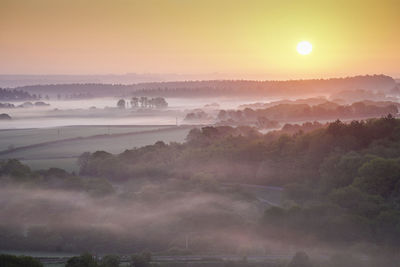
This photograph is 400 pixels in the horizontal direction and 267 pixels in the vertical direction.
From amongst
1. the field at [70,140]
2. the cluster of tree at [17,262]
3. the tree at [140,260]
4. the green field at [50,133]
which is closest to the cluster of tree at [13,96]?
the green field at [50,133]

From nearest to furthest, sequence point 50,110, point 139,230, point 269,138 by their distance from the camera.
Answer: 1. point 139,230
2. point 269,138
3. point 50,110

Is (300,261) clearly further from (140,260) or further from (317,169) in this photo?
(317,169)

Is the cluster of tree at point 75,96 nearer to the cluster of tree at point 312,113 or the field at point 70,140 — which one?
the cluster of tree at point 312,113

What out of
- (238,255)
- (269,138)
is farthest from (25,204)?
(269,138)

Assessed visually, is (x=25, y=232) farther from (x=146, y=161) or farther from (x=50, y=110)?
(x=50, y=110)

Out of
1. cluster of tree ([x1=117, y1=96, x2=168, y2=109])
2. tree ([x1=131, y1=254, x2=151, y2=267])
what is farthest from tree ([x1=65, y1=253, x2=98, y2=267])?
cluster of tree ([x1=117, y1=96, x2=168, y2=109])

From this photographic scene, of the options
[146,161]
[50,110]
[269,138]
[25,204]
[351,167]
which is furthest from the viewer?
[50,110]

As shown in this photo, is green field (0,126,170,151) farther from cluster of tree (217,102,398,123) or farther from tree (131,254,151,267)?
tree (131,254,151,267)
